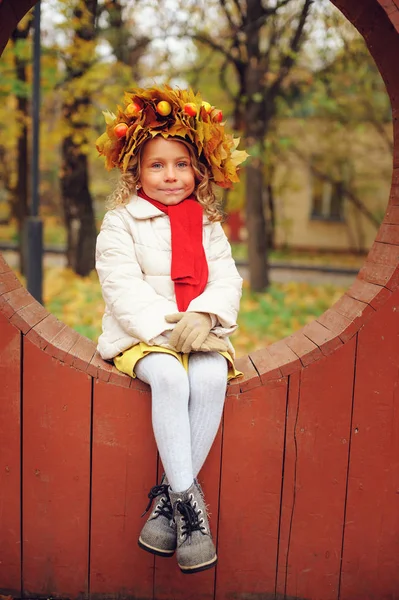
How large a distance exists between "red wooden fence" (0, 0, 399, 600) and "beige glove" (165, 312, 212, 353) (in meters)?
0.25

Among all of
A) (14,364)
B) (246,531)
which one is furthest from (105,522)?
(14,364)

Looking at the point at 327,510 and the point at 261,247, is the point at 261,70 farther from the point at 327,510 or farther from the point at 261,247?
the point at 327,510

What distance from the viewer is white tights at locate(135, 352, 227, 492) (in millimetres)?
2156

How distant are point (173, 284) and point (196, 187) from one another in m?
0.44

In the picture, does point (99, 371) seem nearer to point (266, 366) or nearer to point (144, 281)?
point (144, 281)

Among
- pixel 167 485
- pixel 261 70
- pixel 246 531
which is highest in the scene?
pixel 261 70

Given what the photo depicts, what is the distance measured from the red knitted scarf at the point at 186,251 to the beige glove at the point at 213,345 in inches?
6.5

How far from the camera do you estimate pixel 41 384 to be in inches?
92.4

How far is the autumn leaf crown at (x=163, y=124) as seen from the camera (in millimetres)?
2344

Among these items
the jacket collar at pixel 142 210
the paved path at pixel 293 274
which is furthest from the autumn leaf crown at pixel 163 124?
the paved path at pixel 293 274

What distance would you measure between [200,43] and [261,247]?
3095mm

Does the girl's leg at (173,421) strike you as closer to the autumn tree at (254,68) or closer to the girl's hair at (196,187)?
the girl's hair at (196,187)

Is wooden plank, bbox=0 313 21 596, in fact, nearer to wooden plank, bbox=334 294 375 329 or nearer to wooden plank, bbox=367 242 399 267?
wooden plank, bbox=334 294 375 329

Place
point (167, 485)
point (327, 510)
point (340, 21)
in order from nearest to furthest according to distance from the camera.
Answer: point (167, 485), point (327, 510), point (340, 21)
